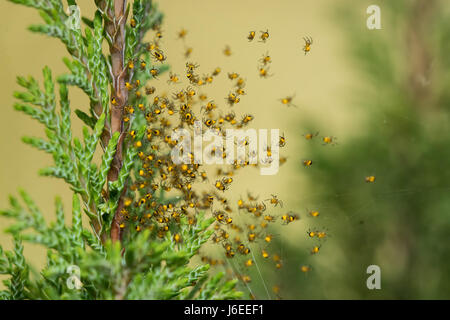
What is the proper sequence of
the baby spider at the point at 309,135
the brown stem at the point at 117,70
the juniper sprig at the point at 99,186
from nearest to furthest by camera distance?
the juniper sprig at the point at 99,186
the brown stem at the point at 117,70
the baby spider at the point at 309,135

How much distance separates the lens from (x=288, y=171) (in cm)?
116

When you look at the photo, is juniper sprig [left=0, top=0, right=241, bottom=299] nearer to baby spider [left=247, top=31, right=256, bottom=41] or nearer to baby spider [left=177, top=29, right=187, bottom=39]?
baby spider [left=177, top=29, right=187, bottom=39]

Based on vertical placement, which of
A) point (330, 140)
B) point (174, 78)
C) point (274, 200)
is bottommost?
point (274, 200)

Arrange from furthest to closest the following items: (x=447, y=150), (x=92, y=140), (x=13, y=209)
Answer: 1. (x=447, y=150)
2. (x=92, y=140)
3. (x=13, y=209)

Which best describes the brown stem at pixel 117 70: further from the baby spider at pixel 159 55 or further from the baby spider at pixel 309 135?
the baby spider at pixel 309 135

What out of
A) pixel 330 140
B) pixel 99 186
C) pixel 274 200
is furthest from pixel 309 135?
pixel 99 186

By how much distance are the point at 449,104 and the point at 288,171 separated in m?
0.39

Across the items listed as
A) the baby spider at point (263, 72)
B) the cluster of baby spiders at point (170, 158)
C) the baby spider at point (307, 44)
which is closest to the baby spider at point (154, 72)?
the cluster of baby spiders at point (170, 158)

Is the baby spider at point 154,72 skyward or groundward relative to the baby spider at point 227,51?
groundward

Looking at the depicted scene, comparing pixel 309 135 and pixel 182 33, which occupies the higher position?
pixel 182 33

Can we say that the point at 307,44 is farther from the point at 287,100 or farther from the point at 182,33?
the point at 182,33

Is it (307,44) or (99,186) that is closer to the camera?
(99,186)
